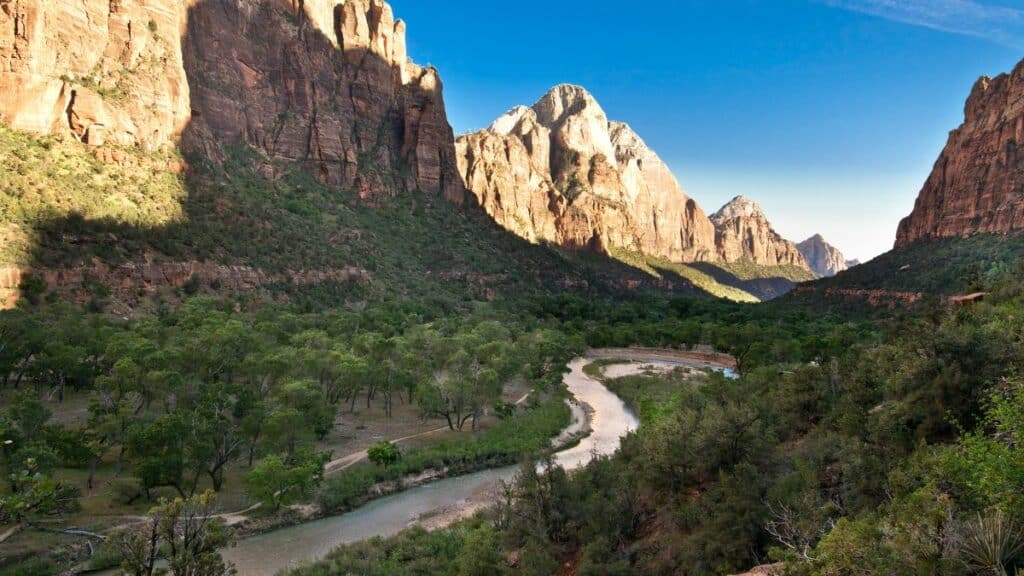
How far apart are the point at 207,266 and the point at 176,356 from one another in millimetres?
29550

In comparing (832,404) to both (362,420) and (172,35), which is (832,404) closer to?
(362,420)

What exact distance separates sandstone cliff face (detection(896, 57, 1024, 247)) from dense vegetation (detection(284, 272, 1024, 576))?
7854cm

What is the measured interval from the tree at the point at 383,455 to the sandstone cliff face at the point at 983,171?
297ft

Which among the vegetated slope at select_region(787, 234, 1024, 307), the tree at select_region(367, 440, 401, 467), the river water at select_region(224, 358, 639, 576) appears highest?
the vegetated slope at select_region(787, 234, 1024, 307)

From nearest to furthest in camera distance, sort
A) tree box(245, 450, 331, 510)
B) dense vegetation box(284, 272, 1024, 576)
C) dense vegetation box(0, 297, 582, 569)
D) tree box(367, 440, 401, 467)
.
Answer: dense vegetation box(284, 272, 1024, 576) → dense vegetation box(0, 297, 582, 569) → tree box(245, 450, 331, 510) → tree box(367, 440, 401, 467)

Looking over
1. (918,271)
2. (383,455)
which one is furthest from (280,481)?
(918,271)

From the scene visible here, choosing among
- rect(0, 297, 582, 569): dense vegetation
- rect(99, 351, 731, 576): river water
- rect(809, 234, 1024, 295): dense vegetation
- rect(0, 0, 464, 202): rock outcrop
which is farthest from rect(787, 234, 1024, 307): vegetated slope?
rect(0, 0, 464, 202): rock outcrop

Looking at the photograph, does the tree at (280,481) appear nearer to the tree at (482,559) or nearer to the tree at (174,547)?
the tree at (174,547)

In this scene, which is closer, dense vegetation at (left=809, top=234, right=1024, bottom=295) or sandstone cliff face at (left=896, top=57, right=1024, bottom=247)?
dense vegetation at (left=809, top=234, right=1024, bottom=295)

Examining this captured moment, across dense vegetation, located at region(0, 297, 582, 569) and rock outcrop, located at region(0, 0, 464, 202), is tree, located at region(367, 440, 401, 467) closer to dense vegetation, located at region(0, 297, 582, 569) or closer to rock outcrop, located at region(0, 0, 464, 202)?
dense vegetation, located at region(0, 297, 582, 569)

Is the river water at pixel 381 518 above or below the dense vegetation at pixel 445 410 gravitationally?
below

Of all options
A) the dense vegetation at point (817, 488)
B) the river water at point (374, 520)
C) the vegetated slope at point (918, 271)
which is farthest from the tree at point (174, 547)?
the vegetated slope at point (918, 271)

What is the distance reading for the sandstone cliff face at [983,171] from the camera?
8056 cm

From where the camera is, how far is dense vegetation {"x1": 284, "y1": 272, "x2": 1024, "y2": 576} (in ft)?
25.8
